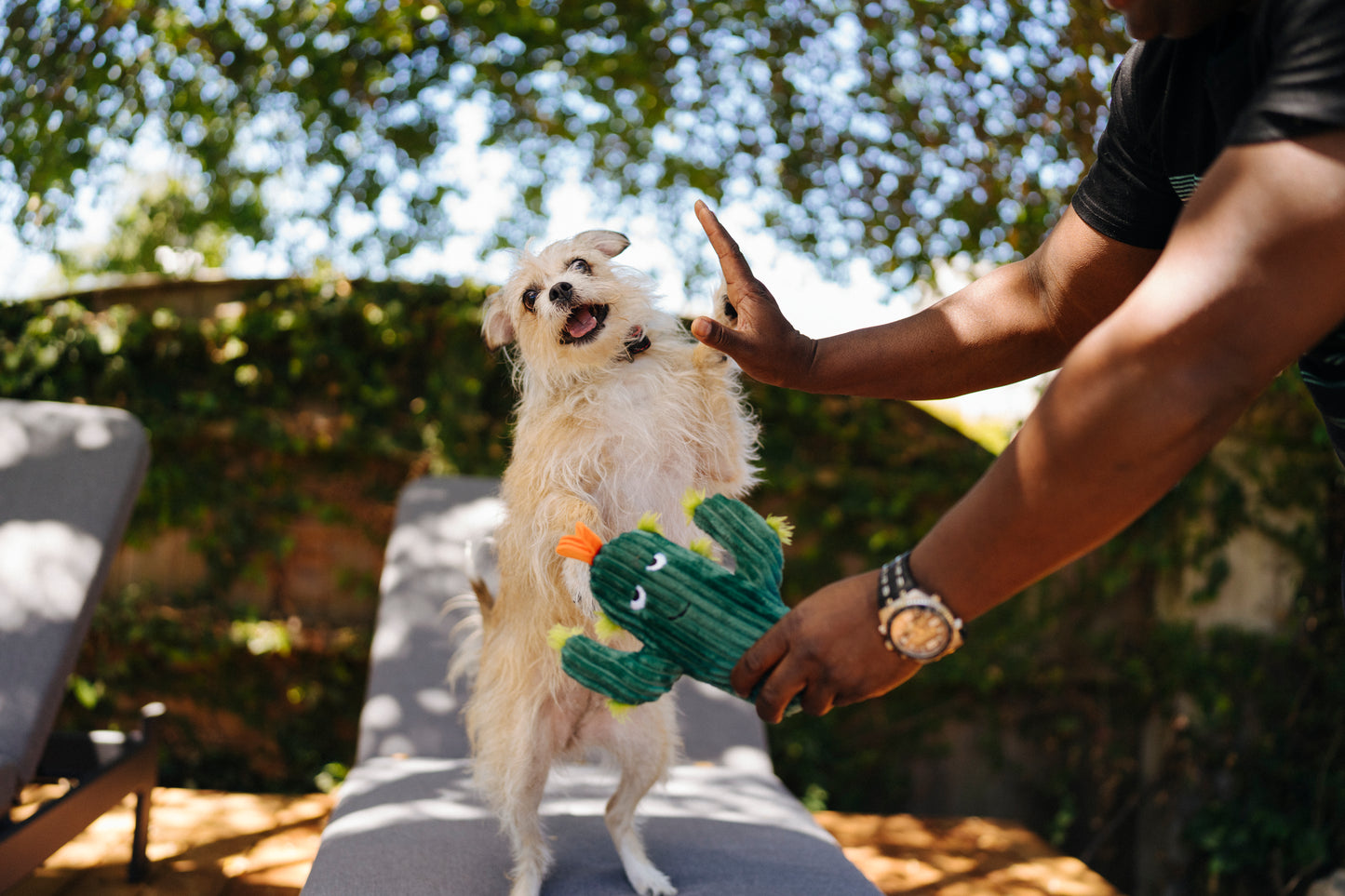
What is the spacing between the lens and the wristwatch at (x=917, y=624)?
0.93 meters

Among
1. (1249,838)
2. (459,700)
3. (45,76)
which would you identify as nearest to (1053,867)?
(1249,838)

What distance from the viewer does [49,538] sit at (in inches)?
100

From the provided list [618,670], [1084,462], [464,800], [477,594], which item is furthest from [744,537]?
[464,800]

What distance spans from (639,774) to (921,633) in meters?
1.13

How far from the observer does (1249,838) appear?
11.3 feet

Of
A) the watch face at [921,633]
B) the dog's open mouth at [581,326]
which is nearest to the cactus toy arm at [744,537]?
the watch face at [921,633]

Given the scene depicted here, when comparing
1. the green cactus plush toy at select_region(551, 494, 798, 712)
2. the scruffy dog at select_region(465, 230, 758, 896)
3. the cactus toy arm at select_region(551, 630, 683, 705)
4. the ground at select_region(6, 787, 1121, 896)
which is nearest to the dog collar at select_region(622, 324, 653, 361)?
the scruffy dog at select_region(465, 230, 758, 896)

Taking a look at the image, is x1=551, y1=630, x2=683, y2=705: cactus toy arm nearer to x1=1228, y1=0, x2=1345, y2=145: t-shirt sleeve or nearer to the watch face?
the watch face

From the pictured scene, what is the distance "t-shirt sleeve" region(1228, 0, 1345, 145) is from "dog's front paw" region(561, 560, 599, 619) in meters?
1.04

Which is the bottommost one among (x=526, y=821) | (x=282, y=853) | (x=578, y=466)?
(x=282, y=853)

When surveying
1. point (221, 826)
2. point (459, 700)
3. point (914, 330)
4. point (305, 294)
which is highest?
point (914, 330)

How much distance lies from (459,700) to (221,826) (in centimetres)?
103

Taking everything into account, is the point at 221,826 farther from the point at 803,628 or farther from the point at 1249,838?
the point at 1249,838

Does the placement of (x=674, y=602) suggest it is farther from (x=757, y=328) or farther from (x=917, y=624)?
(x=757, y=328)
